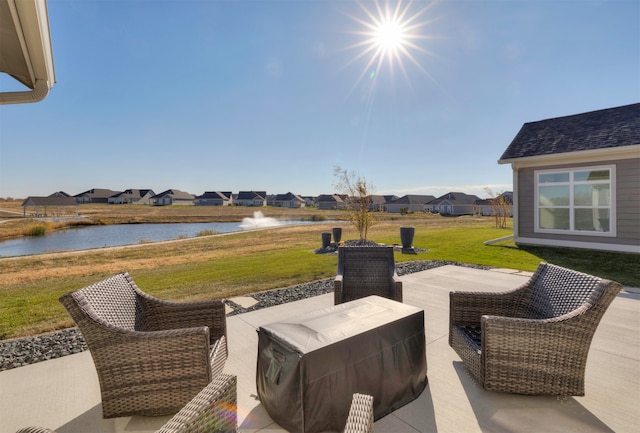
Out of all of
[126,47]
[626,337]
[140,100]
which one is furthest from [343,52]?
[140,100]

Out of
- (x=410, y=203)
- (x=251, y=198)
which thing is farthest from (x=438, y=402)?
(x=251, y=198)

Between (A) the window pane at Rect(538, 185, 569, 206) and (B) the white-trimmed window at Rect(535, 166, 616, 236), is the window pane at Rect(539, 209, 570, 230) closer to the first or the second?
(B) the white-trimmed window at Rect(535, 166, 616, 236)

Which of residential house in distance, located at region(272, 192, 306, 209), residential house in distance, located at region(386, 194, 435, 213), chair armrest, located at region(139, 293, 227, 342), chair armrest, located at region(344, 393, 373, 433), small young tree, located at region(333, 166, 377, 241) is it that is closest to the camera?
chair armrest, located at region(344, 393, 373, 433)

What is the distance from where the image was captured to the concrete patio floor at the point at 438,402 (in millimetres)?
2041

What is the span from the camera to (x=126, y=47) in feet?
29.7

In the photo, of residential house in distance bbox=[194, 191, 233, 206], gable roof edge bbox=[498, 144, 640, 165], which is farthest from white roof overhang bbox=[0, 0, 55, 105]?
residential house in distance bbox=[194, 191, 233, 206]

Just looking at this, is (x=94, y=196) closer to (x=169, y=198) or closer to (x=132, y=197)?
(x=132, y=197)

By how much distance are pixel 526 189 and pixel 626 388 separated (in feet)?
29.4

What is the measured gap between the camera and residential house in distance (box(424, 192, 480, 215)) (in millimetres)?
64000

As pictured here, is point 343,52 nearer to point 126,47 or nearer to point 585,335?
point 126,47

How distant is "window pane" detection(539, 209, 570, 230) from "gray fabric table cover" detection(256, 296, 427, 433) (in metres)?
9.67

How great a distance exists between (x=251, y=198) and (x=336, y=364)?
92461mm

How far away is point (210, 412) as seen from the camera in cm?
105

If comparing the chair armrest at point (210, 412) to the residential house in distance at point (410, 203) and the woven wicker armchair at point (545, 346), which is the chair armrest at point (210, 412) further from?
the residential house in distance at point (410, 203)
